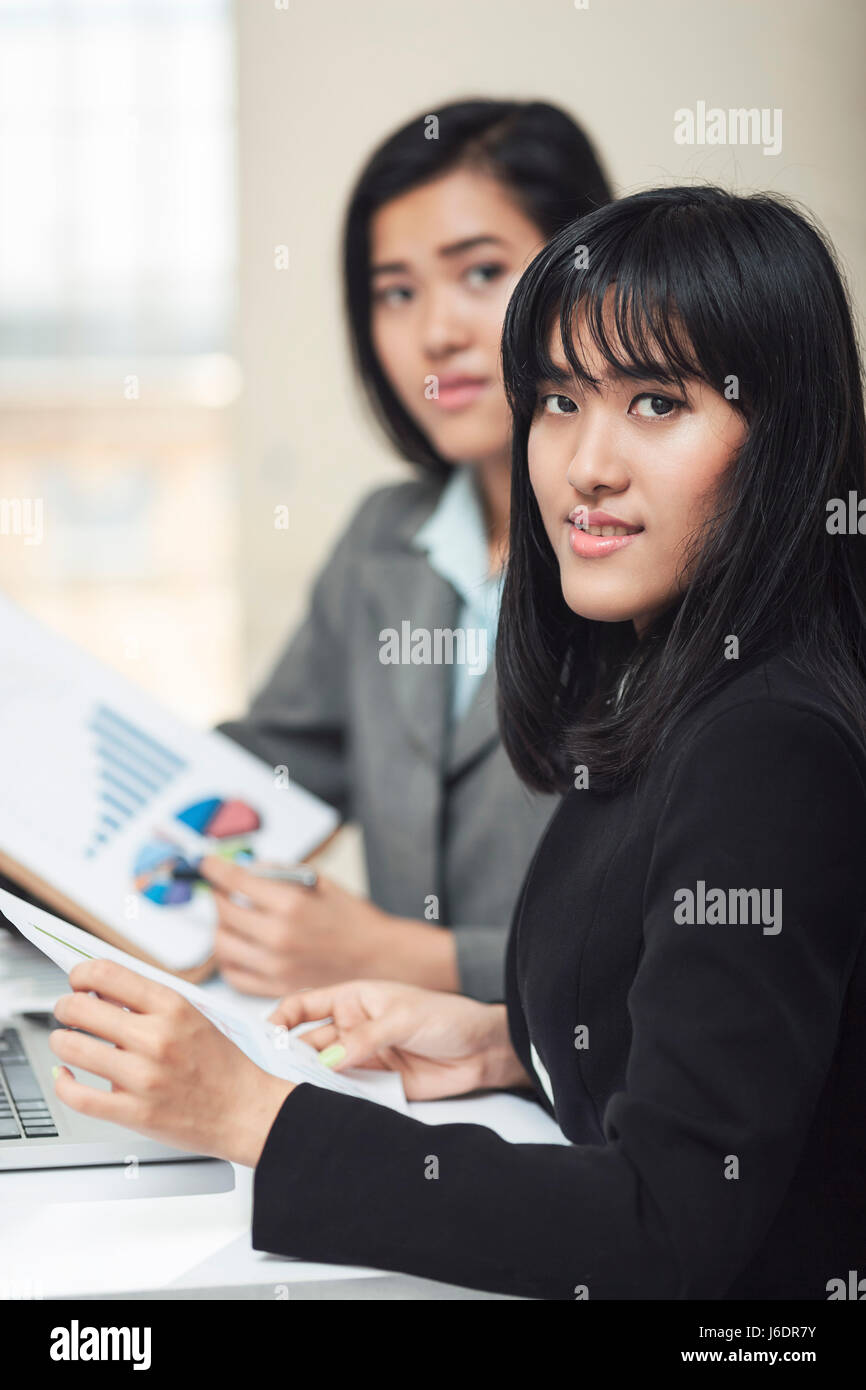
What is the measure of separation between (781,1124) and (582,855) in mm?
219

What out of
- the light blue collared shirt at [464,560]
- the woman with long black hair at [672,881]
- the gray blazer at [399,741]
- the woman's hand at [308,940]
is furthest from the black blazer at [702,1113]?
the light blue collared shirt at [464,560]

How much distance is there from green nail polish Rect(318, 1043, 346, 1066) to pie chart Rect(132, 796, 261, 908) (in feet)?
0.93

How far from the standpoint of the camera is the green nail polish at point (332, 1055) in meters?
0.89

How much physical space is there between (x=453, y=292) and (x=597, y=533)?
71cm

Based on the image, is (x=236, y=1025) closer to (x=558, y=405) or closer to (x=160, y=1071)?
(x=160, y=1071)

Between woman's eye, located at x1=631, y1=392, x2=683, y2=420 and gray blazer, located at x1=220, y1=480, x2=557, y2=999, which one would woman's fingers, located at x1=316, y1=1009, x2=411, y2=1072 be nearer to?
gray blazer, located at x1=220, y1=480, x2=557, y2=999

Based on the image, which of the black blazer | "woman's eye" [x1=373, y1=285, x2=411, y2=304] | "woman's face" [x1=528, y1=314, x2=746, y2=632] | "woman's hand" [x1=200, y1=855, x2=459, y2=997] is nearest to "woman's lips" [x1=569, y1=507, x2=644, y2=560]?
"woman's face" [x1=528, y1=314, x2=746, y2=632]

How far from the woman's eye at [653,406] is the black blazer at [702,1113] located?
5.7 inches

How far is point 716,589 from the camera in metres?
0.72

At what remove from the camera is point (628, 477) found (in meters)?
0.73

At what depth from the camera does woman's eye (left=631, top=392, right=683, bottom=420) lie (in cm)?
72

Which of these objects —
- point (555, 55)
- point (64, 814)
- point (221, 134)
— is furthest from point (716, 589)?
point (221, 134)

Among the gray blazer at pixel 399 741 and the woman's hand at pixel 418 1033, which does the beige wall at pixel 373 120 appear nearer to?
the gray blazer at pixel 399 741

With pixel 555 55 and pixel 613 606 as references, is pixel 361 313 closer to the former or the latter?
pixel 613 606
